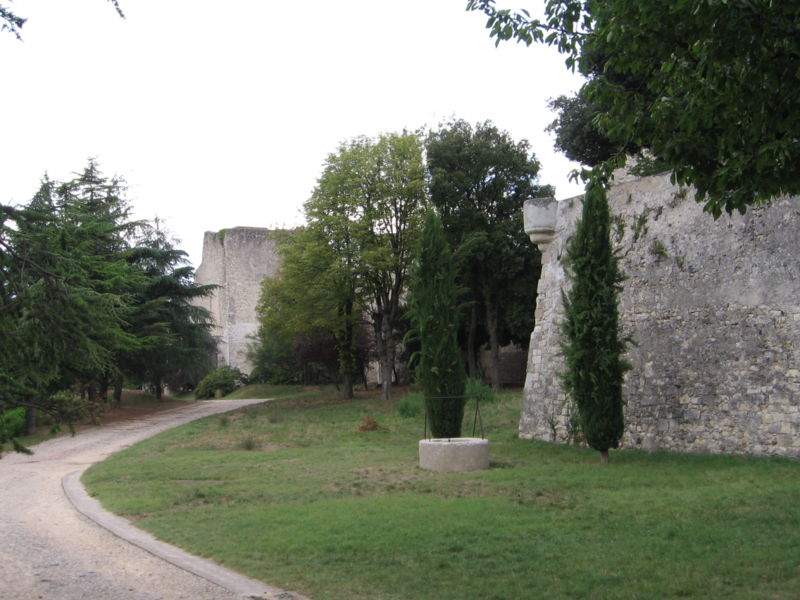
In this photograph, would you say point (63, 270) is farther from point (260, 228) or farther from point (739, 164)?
point (260, 228)

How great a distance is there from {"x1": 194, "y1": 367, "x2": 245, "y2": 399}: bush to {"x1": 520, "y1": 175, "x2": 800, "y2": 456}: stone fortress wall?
89.4 ft

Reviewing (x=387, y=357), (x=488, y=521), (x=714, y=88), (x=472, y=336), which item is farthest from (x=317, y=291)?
(x=714, y=88)

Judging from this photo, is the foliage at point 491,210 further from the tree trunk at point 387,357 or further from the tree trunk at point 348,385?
the tree trunk at point 348,385

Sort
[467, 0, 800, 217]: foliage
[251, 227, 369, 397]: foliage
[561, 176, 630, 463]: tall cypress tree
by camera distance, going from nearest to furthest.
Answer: [467, 0, 800, 217]: foliage < [561, 176, 630, 463]: tall cypress tree < [251, 227, 369, 397]: foliage

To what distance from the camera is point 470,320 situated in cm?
3070

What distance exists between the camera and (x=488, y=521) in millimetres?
7898

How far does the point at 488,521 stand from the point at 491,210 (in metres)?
22.0

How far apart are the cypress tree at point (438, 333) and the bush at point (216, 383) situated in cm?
2649

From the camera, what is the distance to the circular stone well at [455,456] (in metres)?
12.3

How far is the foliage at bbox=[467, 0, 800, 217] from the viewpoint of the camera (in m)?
4.91

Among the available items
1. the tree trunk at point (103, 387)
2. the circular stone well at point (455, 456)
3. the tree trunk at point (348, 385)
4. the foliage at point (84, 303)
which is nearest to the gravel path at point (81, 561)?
the foliage at point (84, 303)

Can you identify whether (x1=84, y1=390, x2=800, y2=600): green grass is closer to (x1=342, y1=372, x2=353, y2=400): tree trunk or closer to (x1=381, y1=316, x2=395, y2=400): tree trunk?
(x1=381, y1=316, x2=395, y2=400): tree trunk

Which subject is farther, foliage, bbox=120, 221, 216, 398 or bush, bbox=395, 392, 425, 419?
foliage, bbox=120, 221, 216, 398

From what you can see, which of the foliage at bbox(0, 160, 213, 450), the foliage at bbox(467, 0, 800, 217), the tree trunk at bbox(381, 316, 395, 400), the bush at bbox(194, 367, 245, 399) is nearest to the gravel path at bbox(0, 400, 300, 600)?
the foliage at bbox(0, 160, 213, 450)
